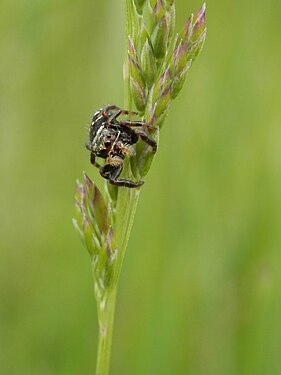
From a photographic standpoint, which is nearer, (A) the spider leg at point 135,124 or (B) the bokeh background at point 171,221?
(A) the spider leg at point 135,124

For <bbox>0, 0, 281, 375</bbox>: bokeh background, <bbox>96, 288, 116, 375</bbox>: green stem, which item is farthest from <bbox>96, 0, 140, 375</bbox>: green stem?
<bbox>0, 0, 281, 375</bbox>: bokeh background

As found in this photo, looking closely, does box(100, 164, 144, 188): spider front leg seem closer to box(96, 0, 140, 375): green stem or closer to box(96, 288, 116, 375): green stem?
box(96, 0, 140, 375): green stem

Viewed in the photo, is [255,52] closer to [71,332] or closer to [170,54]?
[71,332]

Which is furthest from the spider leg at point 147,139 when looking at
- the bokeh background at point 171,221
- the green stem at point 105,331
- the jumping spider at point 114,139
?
the bokeh background at point 171,221

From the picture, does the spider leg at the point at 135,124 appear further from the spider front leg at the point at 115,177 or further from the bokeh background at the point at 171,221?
the bokeh background at the point at 171,221

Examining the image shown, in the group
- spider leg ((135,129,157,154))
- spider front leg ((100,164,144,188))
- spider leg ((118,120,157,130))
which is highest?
spider leg ((118,120,157,130))

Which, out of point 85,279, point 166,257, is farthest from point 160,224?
point 85,279

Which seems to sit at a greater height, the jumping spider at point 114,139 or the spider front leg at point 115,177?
the jumping spider at point 114,139

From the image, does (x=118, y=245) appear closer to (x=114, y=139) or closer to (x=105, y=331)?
(x=105, y=331)
